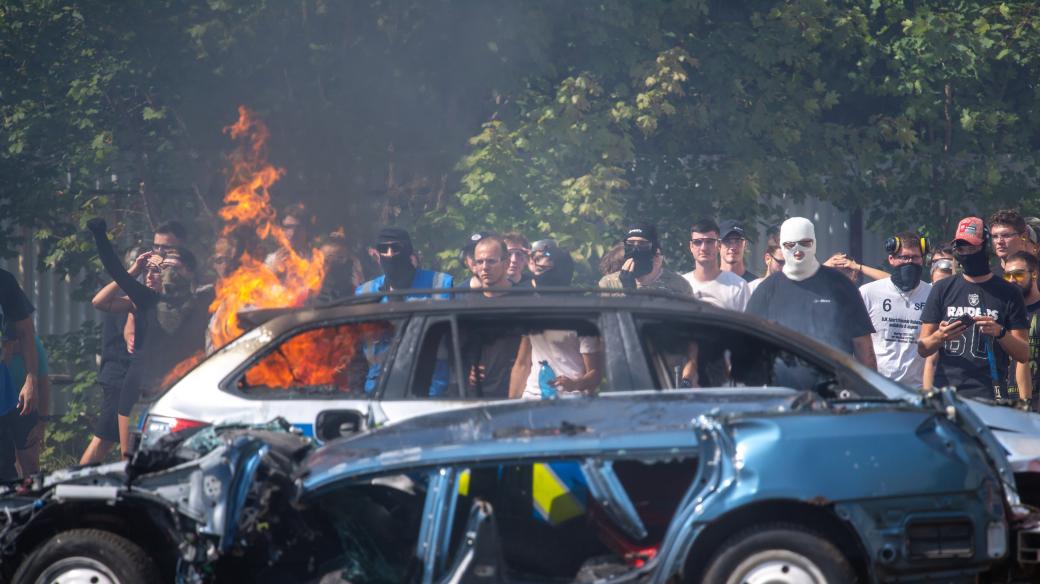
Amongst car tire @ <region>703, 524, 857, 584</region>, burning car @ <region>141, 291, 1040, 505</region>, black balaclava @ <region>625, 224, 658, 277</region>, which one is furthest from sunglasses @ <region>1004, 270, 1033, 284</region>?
car tire @ <region>703, 524, 857, 584</region>

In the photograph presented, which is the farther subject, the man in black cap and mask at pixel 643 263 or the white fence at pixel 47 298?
the white fence at pixel 47 298

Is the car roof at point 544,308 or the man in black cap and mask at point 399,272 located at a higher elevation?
the man in black cap and mask at point 399,272

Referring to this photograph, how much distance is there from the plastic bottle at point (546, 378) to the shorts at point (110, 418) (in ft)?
15.2

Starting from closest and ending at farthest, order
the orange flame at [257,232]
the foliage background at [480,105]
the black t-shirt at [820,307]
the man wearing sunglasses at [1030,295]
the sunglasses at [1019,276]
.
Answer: the black t-shirt at [820,307]
the man wearing sunglasses at [1030,295]
the sunglasses at [1019,276]
the orange flame at [257,232]
the foliage background at [480,105]

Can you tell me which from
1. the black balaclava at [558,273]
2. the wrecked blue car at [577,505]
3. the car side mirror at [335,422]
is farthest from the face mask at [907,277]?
the car side mirror at [335,422]

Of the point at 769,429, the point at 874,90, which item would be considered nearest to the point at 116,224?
the point at 874,90

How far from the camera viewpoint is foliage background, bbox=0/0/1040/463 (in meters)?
→ 12.3

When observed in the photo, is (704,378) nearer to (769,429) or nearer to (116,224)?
(769,429)

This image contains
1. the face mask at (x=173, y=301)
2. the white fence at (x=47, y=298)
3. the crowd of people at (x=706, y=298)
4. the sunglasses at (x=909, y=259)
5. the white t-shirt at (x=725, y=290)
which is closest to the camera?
the crowd of people at (x=706, y=298)

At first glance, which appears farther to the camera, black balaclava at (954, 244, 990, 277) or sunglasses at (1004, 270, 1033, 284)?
sunglasses at (1004, 270, 1033, 284)

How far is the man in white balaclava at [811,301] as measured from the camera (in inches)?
323

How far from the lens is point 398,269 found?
30.5 feet

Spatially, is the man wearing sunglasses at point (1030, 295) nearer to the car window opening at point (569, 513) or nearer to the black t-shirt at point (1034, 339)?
the black t-shirt at point (1034, 339)

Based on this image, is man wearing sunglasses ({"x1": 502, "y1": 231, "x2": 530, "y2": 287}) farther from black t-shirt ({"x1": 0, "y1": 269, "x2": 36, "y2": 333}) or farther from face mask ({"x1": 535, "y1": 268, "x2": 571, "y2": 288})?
black t-shirt ({"x1": 0, "y1": 269, "x2": 36, "y2": 333})
